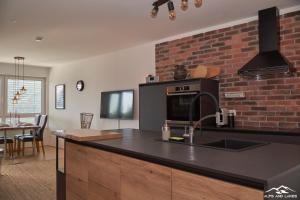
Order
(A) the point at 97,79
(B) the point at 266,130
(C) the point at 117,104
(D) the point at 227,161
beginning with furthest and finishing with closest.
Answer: (A) the point at 97,79, (C) the point at 117,104, (B) the point at 266,130, (D) the point at 227,161

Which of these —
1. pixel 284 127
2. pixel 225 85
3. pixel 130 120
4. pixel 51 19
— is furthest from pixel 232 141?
pixel 130 120

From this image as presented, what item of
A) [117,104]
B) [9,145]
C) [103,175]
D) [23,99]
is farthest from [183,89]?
[23,99]

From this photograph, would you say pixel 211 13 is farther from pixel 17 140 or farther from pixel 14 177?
pixel 17 140

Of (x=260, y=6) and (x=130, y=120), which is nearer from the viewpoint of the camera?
(x=260, y=6)

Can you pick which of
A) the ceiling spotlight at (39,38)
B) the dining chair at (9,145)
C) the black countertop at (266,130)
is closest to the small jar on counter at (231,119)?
the black countertop at (266,130)

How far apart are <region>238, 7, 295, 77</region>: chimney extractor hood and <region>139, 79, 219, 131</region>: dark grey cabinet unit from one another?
1.81 feet

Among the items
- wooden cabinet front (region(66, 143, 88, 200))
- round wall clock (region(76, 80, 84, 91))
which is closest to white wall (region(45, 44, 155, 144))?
round wall clock (region(76, 80, 84, 91))

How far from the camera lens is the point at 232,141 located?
2.09 m

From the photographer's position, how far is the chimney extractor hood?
3.12m

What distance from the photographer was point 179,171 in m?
1.34

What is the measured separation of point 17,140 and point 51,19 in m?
4.24

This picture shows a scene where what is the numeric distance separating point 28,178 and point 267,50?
14.2 ft

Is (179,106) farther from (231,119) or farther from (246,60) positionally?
(246,60)

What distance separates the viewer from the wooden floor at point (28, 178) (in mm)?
3593
